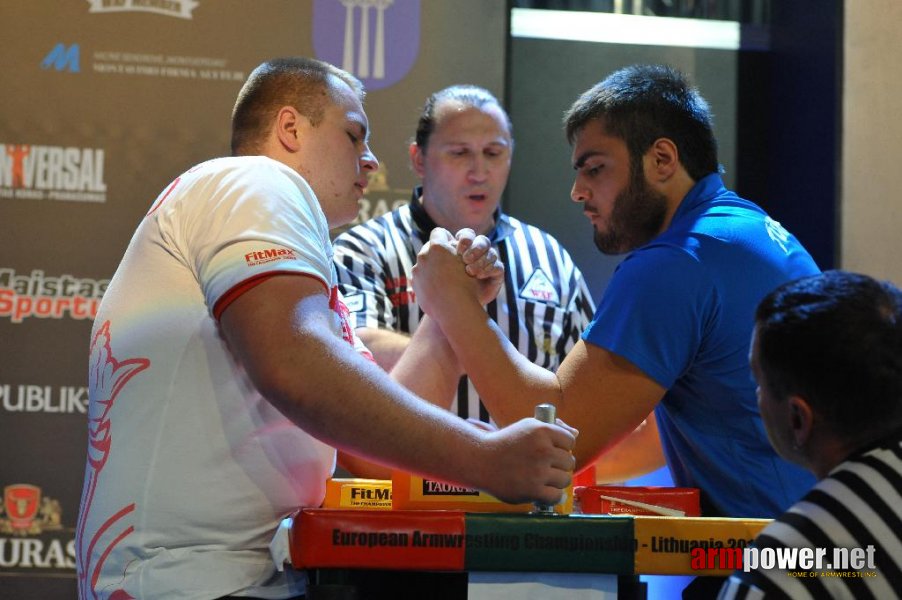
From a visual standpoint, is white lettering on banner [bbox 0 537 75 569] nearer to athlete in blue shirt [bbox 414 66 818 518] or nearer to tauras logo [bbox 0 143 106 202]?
tauras logo [bbox 0 143 106 202]

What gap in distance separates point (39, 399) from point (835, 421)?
273 cm

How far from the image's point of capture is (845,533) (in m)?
1.16

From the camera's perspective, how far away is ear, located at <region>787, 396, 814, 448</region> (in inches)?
50.6

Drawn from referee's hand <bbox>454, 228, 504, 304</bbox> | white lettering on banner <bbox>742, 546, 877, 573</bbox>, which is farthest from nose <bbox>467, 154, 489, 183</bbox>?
white lettering on banner <bbox>742, 546, 877, 573</bbox>

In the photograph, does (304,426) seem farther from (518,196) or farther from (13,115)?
(518,196)

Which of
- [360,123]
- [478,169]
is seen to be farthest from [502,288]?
[360,123]

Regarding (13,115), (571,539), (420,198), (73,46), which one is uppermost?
(73,46)

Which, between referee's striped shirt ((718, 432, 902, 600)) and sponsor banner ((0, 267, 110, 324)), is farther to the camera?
sponsor banner ((0, 267, 110, 324))

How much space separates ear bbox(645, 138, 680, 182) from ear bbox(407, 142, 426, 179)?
1.41 meters

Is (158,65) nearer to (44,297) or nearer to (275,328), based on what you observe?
(44,297)

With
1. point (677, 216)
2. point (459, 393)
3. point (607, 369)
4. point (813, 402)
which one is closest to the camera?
point (813, 402)

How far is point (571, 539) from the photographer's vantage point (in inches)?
51.0

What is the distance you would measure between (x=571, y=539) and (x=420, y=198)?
2246 mm

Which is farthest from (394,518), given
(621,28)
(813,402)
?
(621,28)
